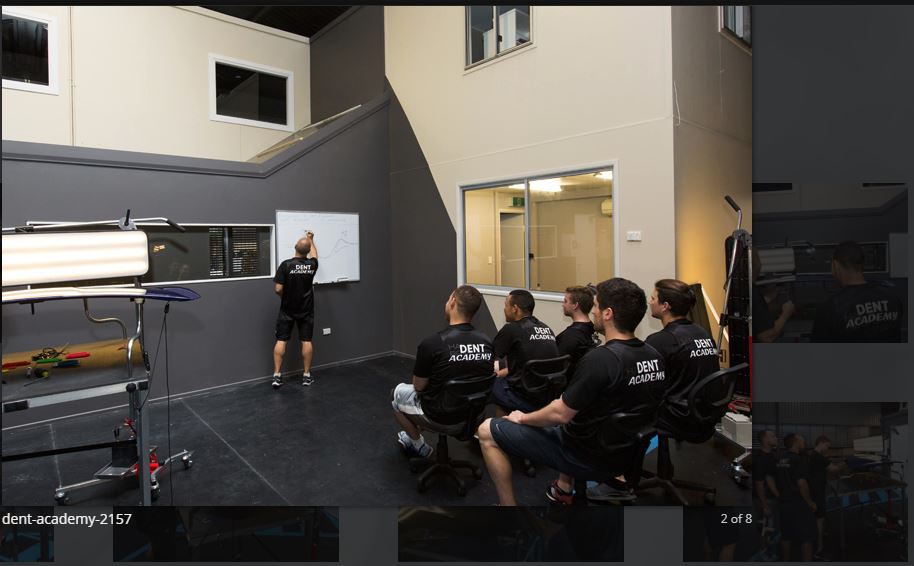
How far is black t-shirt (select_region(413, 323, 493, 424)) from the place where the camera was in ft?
8.34

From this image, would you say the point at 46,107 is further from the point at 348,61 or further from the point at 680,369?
the point at 680,369

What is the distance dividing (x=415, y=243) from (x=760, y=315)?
13.6 ft

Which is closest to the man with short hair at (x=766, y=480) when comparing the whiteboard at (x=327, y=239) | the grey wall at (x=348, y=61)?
the whiteboard at (x=327, y=239)

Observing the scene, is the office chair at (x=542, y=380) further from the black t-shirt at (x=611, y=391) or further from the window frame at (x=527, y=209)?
the window frame at (x=527, y=209)

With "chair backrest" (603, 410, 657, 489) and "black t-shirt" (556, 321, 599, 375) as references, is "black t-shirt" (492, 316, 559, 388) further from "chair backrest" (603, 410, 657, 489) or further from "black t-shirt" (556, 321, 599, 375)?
"chair backrest" (603, 410, 657, 489)

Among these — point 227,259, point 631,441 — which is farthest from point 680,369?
point 227,259

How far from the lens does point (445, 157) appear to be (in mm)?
5477

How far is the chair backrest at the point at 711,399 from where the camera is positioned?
2.40 m

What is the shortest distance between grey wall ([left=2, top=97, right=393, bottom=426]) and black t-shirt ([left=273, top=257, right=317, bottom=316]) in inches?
14.0

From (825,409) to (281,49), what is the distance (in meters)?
8.33

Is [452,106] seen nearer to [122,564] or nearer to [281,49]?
[281,49]

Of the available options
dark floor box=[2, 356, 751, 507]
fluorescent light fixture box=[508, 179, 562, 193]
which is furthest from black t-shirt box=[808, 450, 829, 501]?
fluorescent light fixture box=[508, 179, 562, 193]

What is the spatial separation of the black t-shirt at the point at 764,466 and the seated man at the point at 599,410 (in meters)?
0.64

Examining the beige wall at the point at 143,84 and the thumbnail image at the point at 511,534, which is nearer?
the thumbnail image at the point at 511,534
